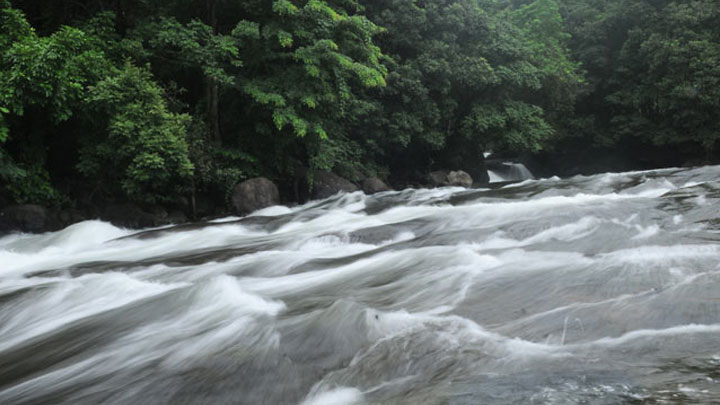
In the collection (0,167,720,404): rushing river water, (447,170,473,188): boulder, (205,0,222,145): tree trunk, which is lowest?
(0,167,720,404): rushing river water

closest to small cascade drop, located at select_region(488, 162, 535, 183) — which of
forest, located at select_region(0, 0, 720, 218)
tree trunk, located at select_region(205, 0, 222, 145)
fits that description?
forest, located at select_region(0, 0, 720, 218)

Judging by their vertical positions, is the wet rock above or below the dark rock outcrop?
above

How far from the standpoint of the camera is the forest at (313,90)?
30.5 ft

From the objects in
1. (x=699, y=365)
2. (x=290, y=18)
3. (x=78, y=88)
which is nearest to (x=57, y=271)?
(x=78, y=88)

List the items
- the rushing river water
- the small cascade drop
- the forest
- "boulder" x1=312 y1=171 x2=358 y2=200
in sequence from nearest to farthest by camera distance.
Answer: the rushing river water < the forest < "boulder" x1=312 y1=171 x2=358 y2=200 < the small cascade drop

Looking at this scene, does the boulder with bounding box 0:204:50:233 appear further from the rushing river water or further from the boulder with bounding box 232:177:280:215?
the boulder with bounding box 232:177:280:215

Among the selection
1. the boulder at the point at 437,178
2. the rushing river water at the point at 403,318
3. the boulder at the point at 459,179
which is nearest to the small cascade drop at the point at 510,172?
the boulder at the point at 459,179

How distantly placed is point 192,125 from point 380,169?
7571 mm

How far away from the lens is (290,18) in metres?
11.4

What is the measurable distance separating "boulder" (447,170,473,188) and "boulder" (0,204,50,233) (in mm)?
12535

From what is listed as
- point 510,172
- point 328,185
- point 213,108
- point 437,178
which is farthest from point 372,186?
point 510,172

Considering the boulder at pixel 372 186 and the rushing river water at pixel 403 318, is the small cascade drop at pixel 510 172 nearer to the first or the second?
the boulder at pixel 372 186

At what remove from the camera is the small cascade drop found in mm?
24622

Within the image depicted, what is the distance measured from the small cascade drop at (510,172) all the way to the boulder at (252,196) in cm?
1500
